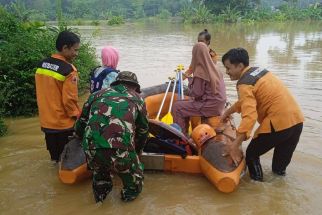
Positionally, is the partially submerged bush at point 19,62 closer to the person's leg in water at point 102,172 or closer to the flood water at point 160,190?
the flood water at point 160,190

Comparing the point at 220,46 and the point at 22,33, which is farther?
the point at 220,46

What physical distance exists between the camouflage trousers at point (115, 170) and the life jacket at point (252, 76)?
1.12 metres

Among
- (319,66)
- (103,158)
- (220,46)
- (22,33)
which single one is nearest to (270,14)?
(220,46)

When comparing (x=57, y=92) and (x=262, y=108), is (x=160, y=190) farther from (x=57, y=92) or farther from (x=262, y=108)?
(x=57, y=92)

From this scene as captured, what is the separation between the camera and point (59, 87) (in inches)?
135

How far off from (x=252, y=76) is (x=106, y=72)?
1435 millimetres

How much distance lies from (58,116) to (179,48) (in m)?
11.4

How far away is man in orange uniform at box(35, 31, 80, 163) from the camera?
3.38 meters

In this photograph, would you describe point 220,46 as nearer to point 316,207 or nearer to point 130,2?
point 316,207

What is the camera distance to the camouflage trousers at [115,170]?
9.19 ft

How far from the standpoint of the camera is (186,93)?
5324mm

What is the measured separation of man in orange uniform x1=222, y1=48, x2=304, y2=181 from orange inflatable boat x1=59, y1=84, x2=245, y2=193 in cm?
16

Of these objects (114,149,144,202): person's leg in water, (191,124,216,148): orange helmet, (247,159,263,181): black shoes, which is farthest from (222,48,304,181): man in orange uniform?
(114,149,144,202): person's leg in water

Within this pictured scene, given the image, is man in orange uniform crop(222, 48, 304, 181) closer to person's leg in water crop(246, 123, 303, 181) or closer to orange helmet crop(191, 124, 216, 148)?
person's leg in water crop(246, 123, 303, 181)
